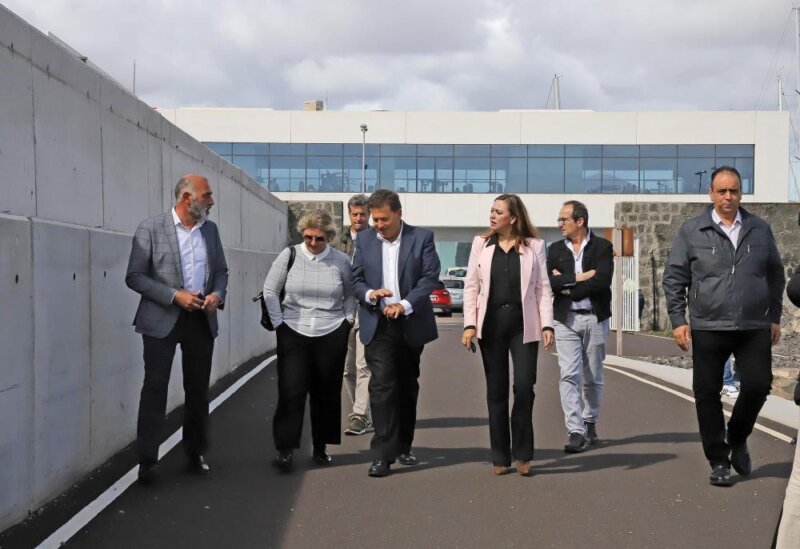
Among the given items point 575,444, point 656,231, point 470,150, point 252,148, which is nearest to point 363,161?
point 470,150

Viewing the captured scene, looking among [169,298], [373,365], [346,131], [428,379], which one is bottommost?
[428,379]

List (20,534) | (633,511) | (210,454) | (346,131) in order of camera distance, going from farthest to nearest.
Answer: (346,131), (210,454), (633,511), (20,534)

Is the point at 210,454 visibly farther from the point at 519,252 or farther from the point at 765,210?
the point at 765,210

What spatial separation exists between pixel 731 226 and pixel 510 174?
52.3m

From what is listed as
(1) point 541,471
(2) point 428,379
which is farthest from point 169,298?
(2) point 428,379

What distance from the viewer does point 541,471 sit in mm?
7715

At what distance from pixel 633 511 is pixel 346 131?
178 feet

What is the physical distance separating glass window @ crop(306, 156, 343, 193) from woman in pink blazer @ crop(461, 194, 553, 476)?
2056 inches

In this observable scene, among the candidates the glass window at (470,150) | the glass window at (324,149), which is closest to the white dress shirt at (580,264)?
the glass window at (470,150)

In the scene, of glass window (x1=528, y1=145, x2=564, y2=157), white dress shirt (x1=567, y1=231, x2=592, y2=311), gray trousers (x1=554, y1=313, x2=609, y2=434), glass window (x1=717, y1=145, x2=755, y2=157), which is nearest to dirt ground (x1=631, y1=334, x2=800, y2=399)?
gray trousers (x1=554, y1=313, x2=609, y2=434)

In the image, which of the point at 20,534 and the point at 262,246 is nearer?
the point at 20,534

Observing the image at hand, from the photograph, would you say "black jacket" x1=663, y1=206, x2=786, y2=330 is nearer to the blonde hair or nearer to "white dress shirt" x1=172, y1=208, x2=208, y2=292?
the blonde hair

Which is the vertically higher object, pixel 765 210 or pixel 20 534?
pixel 765 210

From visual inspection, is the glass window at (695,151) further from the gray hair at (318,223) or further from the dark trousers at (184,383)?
the dark trousers at (184,383)
